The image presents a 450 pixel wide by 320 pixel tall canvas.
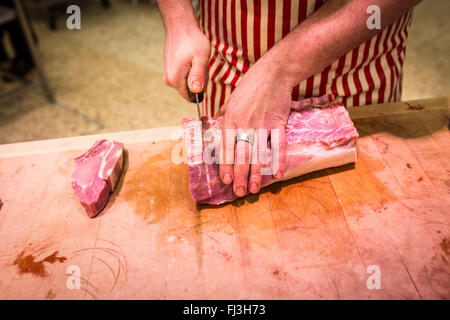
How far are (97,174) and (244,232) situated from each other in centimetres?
73

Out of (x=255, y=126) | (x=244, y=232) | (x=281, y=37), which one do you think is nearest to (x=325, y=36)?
(x=281, y=37)

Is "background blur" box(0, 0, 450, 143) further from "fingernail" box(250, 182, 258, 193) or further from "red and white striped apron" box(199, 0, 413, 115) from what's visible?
"fingernail" box(250, 182, 258, 193)

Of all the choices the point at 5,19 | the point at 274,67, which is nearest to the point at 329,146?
the point at 274,67

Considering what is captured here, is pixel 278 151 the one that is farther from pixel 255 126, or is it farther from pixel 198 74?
pixel 198 74

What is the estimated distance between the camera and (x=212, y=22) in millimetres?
1933

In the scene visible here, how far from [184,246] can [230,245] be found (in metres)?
0.19

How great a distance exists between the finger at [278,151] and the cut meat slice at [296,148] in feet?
0.08

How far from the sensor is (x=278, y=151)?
5.27ft

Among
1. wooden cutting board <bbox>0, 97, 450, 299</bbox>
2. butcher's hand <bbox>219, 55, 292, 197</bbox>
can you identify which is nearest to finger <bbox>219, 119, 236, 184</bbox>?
butcher's hand <bbox>219, 55, 292, 197</bbox>

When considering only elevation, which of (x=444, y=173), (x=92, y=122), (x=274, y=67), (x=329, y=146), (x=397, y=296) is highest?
(x=274, y=67)

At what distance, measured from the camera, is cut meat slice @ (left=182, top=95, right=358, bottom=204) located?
1.57m

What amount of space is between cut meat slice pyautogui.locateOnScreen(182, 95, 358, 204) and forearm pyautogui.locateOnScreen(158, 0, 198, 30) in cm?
54

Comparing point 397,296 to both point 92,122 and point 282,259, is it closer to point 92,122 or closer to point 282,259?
point 282,259

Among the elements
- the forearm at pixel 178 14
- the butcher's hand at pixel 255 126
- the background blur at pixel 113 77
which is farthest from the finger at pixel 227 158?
the background blur at pixel 113 77
